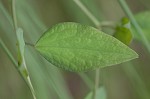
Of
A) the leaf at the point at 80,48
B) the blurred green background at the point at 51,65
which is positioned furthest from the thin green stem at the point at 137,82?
the leaf at the point at 80,48

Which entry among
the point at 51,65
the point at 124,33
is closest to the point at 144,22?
the point at 124,33

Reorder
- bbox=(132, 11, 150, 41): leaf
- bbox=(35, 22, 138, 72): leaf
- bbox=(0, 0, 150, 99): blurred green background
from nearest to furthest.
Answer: bbox=(35, 22, 138, 72): leaf
bbox=(132, 11, 150, 41): leaf
bbox=(0, 0, 150, 99): blurred green background

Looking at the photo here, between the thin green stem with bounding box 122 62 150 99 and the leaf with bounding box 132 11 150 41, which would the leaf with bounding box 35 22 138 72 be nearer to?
the leaf with bounding box 132 11 150 41

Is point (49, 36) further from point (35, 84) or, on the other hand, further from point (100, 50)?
point (35, 84)

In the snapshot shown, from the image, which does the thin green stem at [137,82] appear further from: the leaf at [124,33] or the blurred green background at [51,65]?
the leaf at [124,33]

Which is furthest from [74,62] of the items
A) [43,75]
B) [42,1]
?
[42,1]

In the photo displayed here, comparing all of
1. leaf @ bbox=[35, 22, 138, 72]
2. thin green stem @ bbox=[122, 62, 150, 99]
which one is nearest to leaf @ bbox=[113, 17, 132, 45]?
leaf @ bbox=[35, 22, 138, 72]
